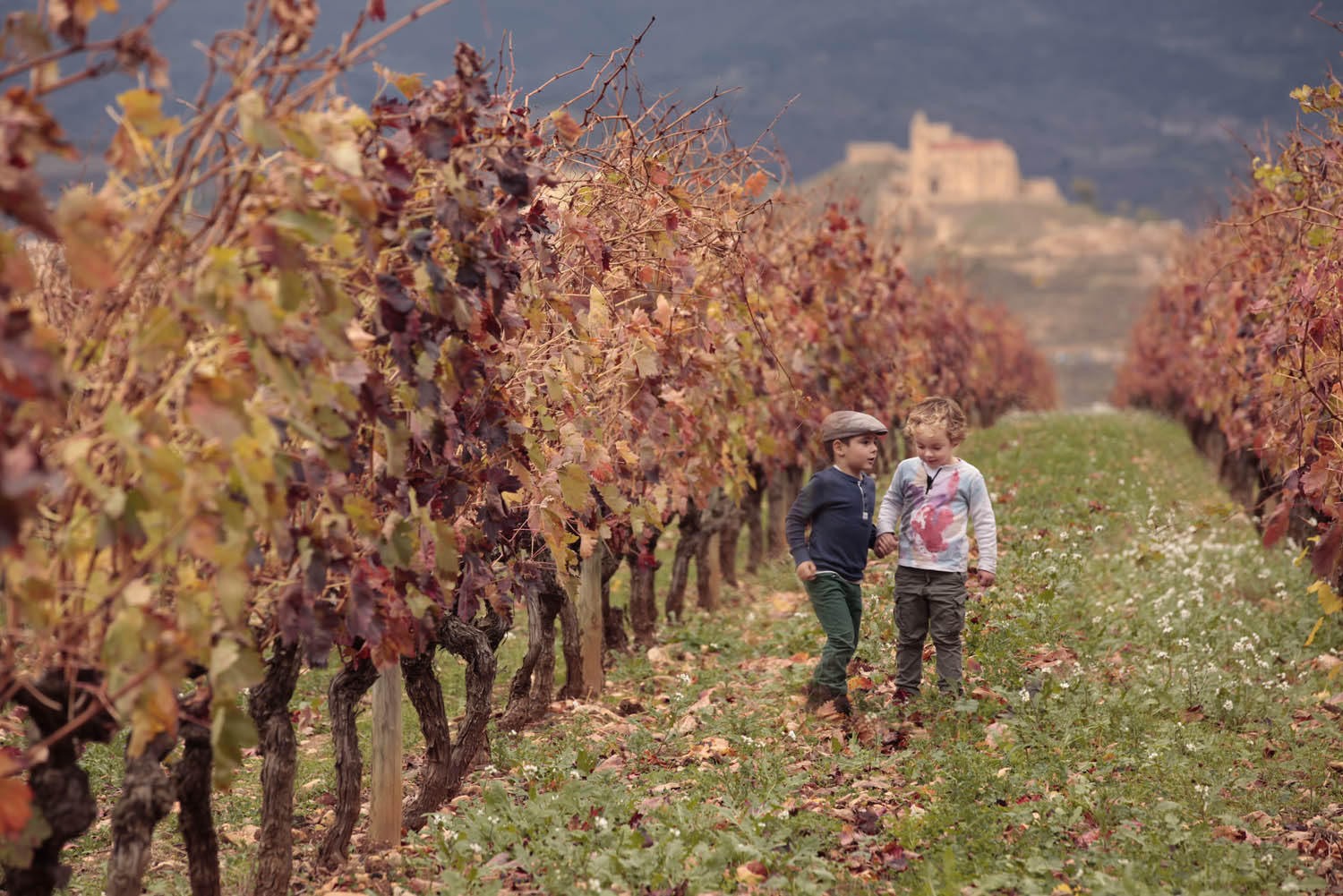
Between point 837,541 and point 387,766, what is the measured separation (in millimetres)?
2753

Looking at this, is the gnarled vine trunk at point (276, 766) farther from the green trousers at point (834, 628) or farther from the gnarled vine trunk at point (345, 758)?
the green trousers at point (834, 628)

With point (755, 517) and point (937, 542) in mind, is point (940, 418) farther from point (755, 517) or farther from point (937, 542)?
point (755, 517)

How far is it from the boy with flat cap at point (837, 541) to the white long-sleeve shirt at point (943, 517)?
0.68 ft

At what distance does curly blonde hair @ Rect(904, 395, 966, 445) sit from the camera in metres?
6.36

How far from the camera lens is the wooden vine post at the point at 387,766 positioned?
17.2 ft

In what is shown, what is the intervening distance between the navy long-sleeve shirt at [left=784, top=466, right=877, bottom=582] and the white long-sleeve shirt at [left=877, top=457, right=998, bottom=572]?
176 millimetres

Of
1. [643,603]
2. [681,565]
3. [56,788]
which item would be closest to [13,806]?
[56,788]

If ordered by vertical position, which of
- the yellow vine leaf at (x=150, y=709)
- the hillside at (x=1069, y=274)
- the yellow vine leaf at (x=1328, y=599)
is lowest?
the yellow vine leaf at (x=1328, y=599)

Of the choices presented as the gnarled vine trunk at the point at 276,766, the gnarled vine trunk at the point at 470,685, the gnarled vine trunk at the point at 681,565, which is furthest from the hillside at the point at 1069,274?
the gnarled vine trunk at the point at 276,766

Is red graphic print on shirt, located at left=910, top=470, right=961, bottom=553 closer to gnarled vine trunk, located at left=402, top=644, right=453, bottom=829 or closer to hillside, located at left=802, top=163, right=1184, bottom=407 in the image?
gnarled vine trunk, located at left=402, top=644, right=453, bottom=829

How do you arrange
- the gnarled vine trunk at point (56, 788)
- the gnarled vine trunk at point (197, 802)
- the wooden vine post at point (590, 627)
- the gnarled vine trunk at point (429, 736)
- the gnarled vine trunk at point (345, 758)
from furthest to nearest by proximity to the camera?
the wooden vine post at point (590, 627)
the gnarled vine trunk at point (429, 736)
the gnarled vine trunk at point (345, 758)
the gnarled vine trunk at point (197, 802)
the gnarled vine trunk at point (56, 788)

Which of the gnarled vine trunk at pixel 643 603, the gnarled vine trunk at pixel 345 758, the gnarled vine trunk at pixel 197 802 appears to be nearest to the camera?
the gnarled vine trunk at pixel 197 802

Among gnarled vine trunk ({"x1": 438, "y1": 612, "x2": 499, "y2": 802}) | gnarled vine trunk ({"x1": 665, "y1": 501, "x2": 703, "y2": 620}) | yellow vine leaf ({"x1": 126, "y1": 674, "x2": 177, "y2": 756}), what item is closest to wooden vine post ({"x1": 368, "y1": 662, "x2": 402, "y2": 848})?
gnarled vine trunk ({"x1": 438, "y1": 612, "x2": 499, "y2": 802})

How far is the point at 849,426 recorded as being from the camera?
663 cm
